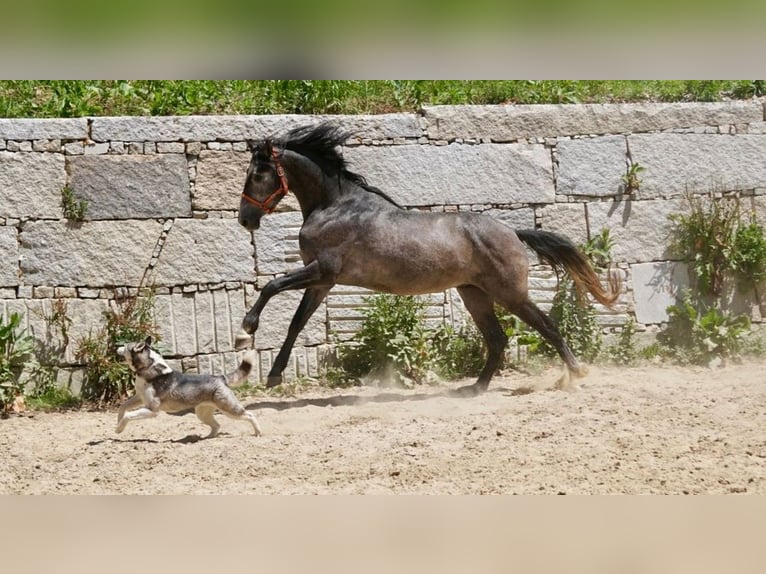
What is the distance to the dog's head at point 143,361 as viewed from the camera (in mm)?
5574

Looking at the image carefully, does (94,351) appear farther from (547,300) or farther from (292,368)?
(547,300)

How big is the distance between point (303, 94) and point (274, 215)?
129 cm

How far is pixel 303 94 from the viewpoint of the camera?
334 inches

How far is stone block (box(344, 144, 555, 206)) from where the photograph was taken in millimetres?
8250

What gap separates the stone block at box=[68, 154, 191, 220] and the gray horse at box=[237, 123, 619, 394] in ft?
4.17

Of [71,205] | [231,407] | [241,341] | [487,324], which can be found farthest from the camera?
[71,205]

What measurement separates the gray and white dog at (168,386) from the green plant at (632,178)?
468cm

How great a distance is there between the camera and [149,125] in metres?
7.88

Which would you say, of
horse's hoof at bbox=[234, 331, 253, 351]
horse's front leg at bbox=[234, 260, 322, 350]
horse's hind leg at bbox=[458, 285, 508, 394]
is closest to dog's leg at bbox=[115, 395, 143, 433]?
horse's hoof at bbox=[234, 331, 253, 351]

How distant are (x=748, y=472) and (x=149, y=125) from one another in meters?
5.63

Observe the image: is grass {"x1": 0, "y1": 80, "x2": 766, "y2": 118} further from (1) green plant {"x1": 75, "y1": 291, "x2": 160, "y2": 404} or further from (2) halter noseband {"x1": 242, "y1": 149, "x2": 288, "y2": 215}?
(1) green plant {"x1": 75, "y1": 291, "x2": 160, "y2": 404}

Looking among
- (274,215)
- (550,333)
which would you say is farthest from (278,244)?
(550,333)

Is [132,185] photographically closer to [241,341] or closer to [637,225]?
[241,341]

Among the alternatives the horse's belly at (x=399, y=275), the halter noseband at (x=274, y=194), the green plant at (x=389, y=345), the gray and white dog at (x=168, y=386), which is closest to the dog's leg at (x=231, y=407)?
the gray and white dog at (x=168, y=386)
